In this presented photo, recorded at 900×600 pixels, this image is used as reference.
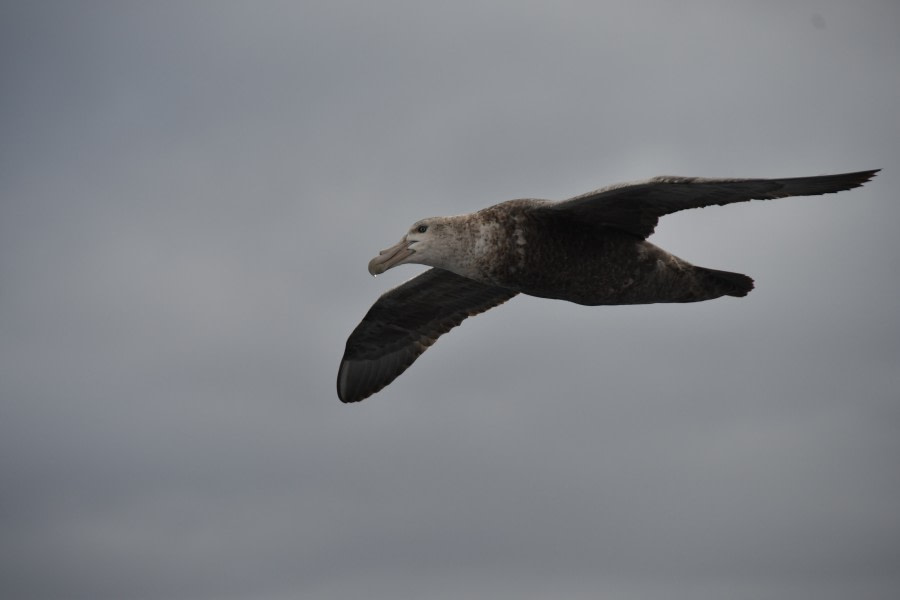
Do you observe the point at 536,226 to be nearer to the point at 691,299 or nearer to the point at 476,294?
the point at 691,299

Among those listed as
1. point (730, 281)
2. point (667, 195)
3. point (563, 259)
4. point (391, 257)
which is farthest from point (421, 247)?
point (730, 281)

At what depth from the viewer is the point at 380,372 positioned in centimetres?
1789

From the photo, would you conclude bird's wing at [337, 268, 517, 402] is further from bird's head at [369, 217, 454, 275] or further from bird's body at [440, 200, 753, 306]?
bird's body at [440, 200, 753, 306]

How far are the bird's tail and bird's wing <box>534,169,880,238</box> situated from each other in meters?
0.92

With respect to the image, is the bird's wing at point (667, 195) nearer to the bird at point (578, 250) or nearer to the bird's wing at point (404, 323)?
the bird at point (578, 250)

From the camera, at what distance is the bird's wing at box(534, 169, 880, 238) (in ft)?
38.9

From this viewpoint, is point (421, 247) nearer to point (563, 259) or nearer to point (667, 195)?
point (563, 259)

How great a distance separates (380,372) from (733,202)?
690cm

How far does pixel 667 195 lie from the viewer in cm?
1306

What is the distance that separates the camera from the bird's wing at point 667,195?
11.9m

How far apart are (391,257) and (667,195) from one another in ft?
11.0

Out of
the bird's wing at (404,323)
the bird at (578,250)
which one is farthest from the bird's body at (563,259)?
the bird's wing at (404,323)

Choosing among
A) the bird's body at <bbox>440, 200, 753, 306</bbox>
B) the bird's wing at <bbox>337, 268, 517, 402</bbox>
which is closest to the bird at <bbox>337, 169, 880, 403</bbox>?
the bird's body at <bbox>440, 200, 753, 306</bbox>

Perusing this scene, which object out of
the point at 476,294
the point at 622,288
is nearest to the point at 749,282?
the point at 622,288
